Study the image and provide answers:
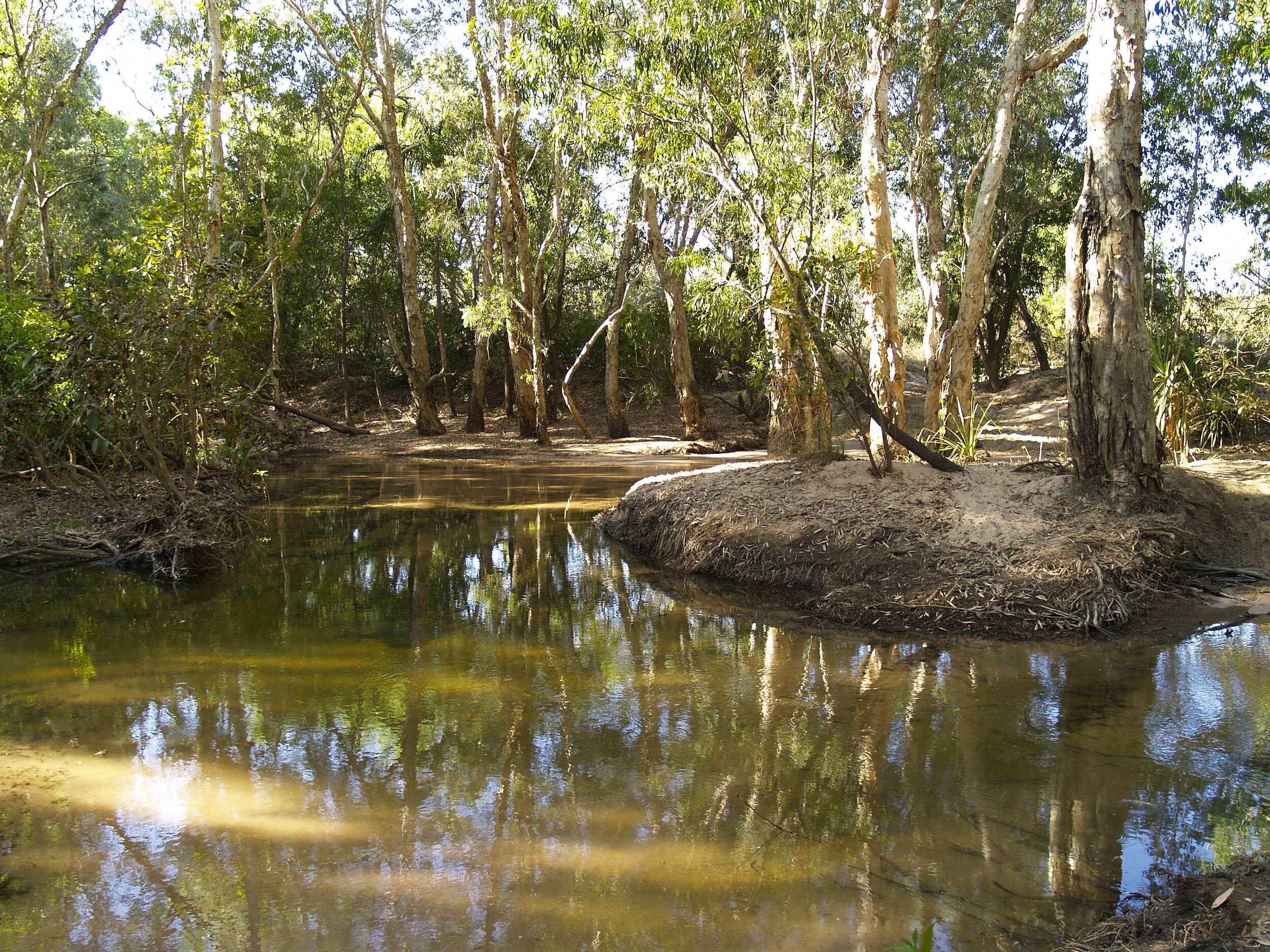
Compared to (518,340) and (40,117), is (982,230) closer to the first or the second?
(518,340)

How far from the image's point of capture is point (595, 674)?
5691 mm

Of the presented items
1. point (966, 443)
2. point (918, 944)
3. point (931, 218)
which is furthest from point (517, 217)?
point (918, 944)

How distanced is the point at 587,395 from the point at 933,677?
26723mm

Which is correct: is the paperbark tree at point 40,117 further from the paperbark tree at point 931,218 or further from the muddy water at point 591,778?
the paperbark tree at point 931,218

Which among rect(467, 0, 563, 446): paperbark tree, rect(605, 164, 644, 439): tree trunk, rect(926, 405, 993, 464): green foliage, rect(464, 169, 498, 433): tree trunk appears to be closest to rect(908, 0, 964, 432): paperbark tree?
rect(926, 405, 993, 464): green foliage

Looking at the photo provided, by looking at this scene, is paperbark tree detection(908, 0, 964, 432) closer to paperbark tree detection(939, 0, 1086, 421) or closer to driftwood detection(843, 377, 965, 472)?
paperbark tree detection(939, 0, 1086, 421)

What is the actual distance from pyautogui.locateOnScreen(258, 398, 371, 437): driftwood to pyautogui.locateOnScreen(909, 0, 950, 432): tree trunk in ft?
49.3

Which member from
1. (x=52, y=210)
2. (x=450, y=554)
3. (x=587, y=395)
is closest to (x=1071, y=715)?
(x=450, y=554)

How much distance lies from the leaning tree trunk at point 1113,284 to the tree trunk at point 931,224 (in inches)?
271

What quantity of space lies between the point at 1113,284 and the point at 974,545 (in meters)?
2.42

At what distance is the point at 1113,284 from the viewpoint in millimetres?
7270

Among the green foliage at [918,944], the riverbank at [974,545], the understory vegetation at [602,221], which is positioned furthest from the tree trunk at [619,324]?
the green foliage at [918,944]

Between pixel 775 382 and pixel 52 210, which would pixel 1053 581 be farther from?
pixel 52 210

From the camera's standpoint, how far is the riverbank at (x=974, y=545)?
642 centimetres
